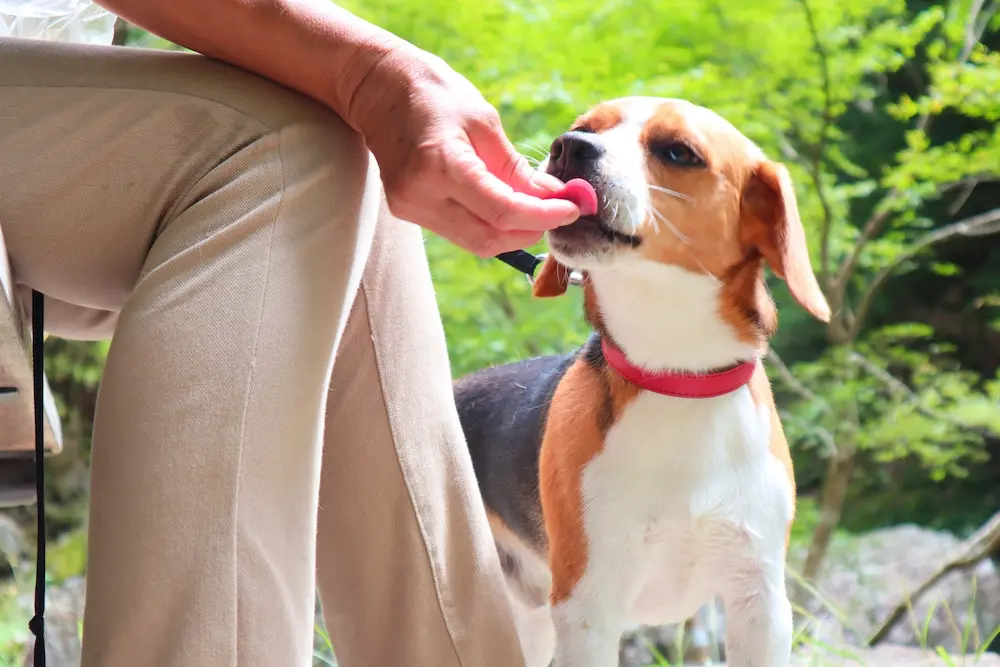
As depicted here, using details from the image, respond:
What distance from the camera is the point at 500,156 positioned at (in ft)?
2.93

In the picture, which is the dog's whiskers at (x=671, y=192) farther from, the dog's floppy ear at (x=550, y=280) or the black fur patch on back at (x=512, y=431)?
the black fur patch on back at (x=512, y=431)

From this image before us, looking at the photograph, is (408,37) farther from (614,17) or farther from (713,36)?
(713,36)

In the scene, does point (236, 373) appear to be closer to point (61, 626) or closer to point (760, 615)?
point (760, 615)

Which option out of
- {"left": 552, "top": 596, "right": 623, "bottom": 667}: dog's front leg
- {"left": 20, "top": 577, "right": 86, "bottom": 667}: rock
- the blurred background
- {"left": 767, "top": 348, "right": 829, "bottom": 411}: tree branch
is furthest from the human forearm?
{"left": 767, "top": 348, "right": 829, "bottom": 411}: tree branch

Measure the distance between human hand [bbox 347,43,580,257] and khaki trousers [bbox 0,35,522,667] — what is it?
43 millimetres

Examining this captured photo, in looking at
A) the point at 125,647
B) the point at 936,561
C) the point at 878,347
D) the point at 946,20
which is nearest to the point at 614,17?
the point at 946,20

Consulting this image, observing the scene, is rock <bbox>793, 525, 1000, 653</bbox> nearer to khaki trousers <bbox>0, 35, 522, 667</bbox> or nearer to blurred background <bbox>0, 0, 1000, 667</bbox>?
blurred background <bbox>0, 0, 1000, 667</bbox>

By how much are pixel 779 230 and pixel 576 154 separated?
10.7 inches

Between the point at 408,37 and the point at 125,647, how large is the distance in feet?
7.58

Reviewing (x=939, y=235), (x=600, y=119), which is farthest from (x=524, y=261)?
(x=939, y=235)

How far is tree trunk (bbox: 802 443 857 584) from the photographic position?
3.15 meters

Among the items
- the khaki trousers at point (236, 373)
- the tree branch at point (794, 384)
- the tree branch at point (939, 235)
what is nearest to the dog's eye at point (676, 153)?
the khaki trousers at point (236, 373)

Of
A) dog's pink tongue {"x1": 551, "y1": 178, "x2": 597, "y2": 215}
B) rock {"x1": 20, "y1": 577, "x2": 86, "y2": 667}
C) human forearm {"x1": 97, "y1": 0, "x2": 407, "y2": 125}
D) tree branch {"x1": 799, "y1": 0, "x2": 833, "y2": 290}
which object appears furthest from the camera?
tree branch {"x1": 799, "y1": 0, "x2": 833, "y2": 290}

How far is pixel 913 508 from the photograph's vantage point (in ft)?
12.0
